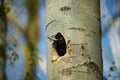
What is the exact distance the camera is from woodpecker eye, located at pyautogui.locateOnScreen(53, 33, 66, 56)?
159 centimetres

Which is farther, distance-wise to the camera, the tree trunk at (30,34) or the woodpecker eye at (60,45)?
the tree trunk at (30,34)

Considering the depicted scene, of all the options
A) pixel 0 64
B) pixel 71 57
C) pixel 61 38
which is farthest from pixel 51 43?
pixel 0 64

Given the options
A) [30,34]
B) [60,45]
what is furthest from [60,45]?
[30,34]

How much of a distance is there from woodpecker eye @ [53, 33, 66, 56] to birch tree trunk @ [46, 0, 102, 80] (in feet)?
0.10

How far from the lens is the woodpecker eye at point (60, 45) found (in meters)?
1.59

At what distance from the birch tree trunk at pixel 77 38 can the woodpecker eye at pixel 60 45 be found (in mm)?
32

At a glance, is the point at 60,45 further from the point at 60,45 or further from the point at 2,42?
the point at 2,42

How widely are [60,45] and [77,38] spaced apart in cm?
20

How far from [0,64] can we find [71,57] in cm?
650

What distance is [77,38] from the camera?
151 cm

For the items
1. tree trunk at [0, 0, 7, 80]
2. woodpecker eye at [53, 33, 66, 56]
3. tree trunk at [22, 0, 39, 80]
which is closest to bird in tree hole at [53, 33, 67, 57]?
woodpecker eye at [53, 33, 66, 56]

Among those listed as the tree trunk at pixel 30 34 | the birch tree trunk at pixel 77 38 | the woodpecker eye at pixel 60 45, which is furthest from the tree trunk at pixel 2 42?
the birch tree trunk at pixel 77 38

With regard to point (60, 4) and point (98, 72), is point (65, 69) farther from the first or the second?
point (60, 4)

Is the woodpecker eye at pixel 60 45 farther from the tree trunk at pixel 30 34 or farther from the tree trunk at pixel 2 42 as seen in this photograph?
the tree trunk at pixel 2 42
